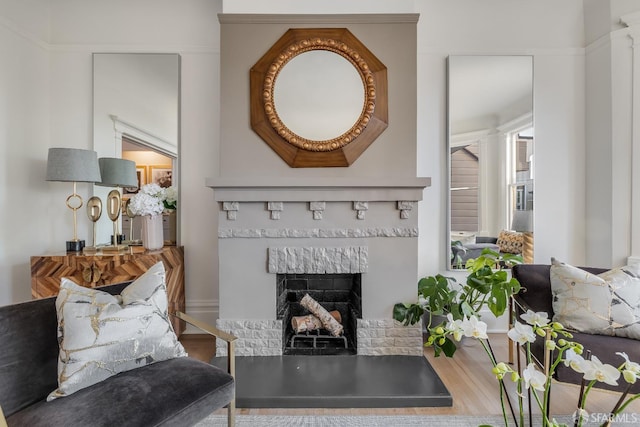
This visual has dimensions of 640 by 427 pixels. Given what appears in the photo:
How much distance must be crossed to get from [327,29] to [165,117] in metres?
1.60

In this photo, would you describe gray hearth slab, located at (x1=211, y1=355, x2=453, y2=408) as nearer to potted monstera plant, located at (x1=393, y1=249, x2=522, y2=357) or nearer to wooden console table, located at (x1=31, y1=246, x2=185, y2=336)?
potted monstera plant, located at (x1=393, y1=249, x2=522, y2=357)

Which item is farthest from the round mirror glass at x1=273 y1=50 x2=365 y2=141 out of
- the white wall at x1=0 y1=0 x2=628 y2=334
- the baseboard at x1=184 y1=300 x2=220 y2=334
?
the baseboard at x1=184 y1=300 x2=220 y2=334

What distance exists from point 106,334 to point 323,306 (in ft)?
5.58

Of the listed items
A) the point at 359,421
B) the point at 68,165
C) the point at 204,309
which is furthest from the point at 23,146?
the point at 359,421

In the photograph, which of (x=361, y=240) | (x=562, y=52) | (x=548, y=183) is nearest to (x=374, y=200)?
(x=361, y=240)

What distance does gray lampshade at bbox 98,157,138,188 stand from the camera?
2.86 m

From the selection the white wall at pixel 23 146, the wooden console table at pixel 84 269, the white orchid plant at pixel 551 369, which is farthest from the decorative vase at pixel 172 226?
the white orchid plant at pixel 551 369

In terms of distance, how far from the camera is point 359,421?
184cm

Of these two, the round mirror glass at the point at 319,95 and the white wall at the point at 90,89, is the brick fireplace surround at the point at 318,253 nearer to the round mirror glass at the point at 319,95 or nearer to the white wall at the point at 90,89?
the round mirror glass at the point at 319,95

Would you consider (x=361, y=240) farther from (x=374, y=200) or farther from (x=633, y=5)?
(x=633, y=5)

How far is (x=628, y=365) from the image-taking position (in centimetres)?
75

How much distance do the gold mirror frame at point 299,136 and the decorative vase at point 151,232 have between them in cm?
115

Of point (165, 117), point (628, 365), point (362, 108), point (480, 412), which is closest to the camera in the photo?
point (628, 365)

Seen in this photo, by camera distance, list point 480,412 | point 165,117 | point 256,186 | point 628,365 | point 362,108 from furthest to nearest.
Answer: point 165,117 → point 362,108 → point 256,186 → point 480,412 → point 628,365
